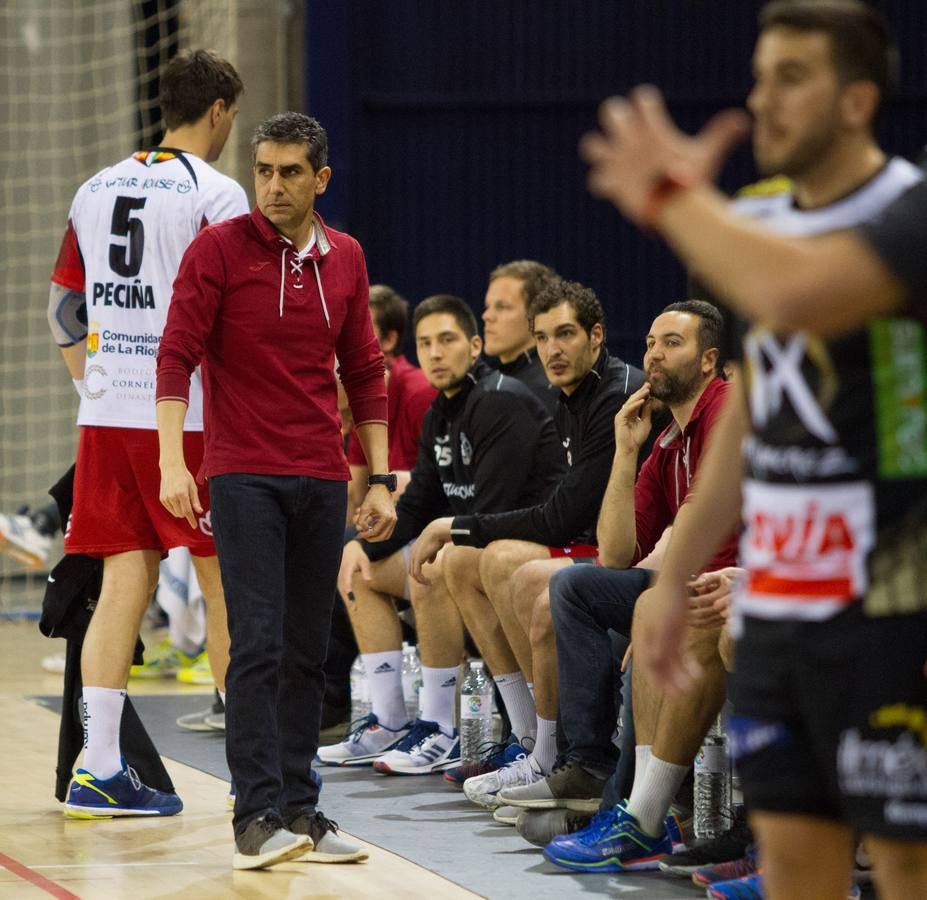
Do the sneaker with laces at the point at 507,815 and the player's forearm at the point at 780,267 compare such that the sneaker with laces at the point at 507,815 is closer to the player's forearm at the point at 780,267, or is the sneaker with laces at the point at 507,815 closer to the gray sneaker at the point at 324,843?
the gray sneaker at the point at 324,843

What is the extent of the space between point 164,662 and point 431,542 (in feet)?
8.65

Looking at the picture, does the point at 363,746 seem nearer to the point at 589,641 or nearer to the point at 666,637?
the point at 589,641

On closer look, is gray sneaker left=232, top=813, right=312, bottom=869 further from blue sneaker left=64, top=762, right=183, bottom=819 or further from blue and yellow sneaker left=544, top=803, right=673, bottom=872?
blue sneaker left=64, top=762, right=183, bottom=819

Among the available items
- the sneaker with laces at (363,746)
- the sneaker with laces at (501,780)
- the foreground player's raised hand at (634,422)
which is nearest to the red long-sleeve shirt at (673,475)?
the foreground player's raised hand at (634,422)

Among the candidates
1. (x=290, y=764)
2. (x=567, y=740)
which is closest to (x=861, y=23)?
(x=290, y=764)

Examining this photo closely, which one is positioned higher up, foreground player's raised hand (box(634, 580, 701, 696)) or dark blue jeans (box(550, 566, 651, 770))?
foreground player's raised hand (box(634, 580, 701, 696))

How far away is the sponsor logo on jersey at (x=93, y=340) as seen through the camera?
14.3 feet

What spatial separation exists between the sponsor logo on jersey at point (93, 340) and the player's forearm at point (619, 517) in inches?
57.2

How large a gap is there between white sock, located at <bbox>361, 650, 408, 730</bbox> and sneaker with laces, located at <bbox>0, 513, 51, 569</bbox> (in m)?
2.08

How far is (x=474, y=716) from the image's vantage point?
4812 mm

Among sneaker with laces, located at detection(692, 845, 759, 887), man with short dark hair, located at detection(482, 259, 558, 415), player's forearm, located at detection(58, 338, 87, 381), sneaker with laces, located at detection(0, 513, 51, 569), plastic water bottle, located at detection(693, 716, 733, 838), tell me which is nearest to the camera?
sneaker with laces, located at detection(692, 845, 759, 887)

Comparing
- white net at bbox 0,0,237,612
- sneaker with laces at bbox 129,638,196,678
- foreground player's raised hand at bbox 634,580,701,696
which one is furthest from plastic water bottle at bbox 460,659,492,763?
white net at bbox 0,0,237,612

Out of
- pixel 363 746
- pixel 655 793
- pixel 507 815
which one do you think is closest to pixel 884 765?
pixel 655 793

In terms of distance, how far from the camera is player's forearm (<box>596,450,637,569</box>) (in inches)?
157
